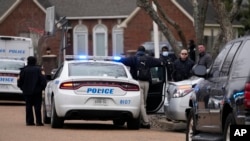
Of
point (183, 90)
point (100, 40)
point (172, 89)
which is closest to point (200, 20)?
point (172, 89)

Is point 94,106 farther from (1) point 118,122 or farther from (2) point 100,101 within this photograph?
(1) point 118,122

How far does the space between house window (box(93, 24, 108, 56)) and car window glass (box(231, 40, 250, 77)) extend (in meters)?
41.9

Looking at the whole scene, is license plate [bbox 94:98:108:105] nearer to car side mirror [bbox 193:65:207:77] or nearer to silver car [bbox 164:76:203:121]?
silver car [bbox 164:76:203:121]

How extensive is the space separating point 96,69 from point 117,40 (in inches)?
1403

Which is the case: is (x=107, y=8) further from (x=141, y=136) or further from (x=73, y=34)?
(x=141, y=136)

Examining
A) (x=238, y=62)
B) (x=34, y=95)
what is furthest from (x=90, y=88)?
(x=238, y=62)

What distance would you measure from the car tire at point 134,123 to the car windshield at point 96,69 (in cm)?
96

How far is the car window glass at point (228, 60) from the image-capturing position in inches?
479

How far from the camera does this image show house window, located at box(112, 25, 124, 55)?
53.3 metres

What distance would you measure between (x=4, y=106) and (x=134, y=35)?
25.2 m

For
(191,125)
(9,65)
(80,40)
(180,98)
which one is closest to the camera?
(191,125)

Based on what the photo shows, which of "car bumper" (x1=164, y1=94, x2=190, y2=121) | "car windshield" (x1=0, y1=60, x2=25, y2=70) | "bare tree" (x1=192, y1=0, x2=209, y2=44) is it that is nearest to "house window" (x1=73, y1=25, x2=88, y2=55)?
"car windshield" (x1=0, y1=60, x2=25, y2=70)

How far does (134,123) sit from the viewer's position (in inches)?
728

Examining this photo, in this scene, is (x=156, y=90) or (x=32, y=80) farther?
(x=156, y=90)
